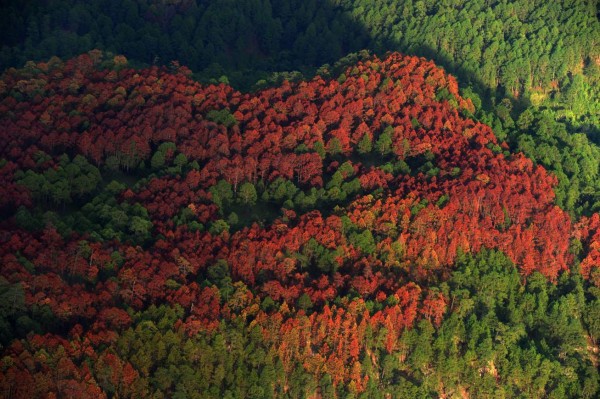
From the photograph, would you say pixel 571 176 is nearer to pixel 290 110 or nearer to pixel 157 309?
pixel 290 110

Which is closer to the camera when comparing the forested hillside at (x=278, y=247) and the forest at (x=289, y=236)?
the forested hillside at (x=278, y=247)

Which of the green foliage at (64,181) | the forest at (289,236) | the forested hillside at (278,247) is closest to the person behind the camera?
the forested hillside at (278,247)

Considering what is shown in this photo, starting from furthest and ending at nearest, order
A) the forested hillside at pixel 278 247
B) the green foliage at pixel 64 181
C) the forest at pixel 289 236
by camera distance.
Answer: the green foliage at pixel 64 181
the forest at pixel 289 236
the forested hillside at pixel 278 247

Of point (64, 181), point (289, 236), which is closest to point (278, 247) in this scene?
point (289, 236)

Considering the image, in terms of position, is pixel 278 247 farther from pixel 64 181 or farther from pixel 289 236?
pixel 64 181


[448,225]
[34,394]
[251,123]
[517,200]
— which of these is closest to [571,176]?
[517,200]
